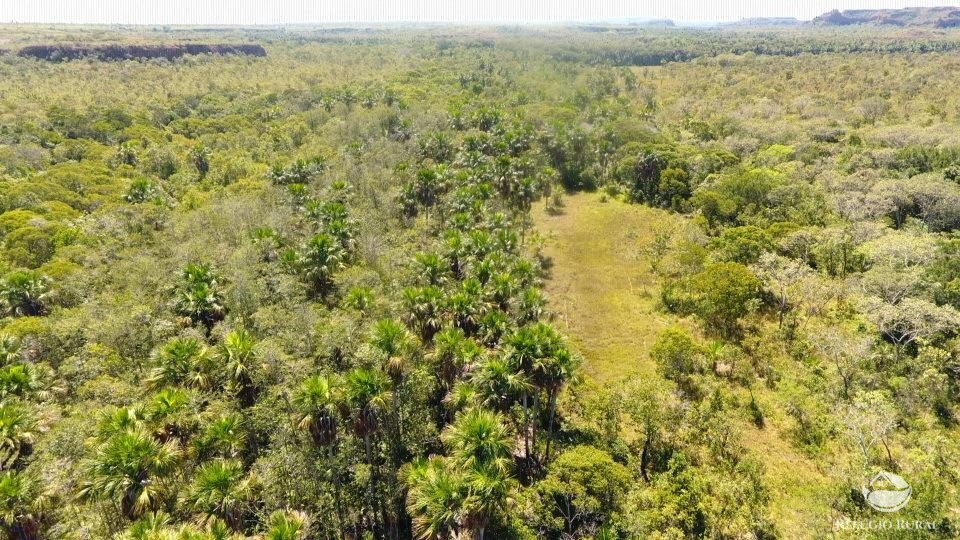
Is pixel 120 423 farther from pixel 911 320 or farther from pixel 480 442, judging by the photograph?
pixel 911 320

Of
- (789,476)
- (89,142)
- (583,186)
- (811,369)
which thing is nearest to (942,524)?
(789,476)

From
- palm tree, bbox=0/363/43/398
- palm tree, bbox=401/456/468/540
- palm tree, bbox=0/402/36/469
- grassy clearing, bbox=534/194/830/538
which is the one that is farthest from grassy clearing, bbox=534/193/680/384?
palm tree, bbox=0/363/43/398

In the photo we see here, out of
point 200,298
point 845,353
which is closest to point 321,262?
point 200,298

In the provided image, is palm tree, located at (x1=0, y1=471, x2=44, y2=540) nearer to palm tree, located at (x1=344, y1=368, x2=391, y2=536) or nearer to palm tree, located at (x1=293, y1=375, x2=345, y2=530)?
palm tree, located at (x1=293, y1=375, x2=345, y2=530)

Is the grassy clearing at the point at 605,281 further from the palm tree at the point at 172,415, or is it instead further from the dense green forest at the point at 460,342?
the palm tree at the point at 172,415

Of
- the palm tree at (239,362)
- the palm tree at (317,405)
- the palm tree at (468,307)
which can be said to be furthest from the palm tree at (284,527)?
the palm tree at (468,307)

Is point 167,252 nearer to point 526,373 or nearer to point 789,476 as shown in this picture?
point 526,373
